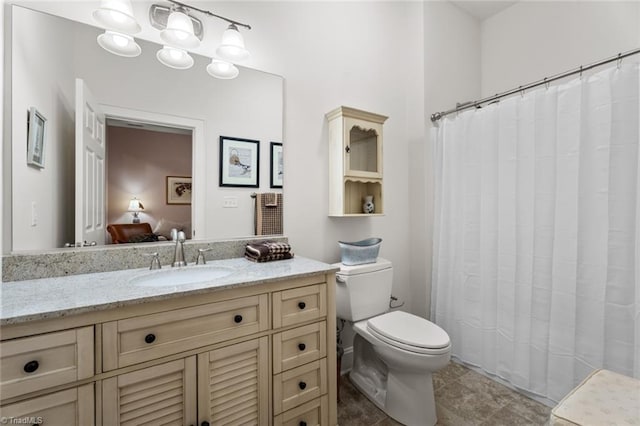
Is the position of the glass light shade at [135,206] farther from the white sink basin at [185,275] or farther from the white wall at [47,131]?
the white sink basin at [185,275]

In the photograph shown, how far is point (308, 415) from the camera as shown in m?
1.32

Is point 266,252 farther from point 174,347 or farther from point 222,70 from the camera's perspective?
point 222,70

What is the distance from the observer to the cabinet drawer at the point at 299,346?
1.22m

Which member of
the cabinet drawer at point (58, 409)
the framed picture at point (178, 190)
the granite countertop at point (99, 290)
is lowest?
the cabinet drawer at point (58, 409)

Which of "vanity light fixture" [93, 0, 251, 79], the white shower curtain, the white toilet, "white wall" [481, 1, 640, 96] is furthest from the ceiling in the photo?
the white toilet

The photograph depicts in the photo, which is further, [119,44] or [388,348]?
[388,348]

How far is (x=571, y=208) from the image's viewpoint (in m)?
1.57

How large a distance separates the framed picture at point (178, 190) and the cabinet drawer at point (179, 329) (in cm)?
68

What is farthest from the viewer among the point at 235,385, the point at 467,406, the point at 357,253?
the point at 357,253

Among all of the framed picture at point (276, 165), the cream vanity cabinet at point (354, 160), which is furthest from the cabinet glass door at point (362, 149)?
the framed picture at point (276, 165)

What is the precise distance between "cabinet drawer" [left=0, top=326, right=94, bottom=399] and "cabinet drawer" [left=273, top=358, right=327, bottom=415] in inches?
27.0

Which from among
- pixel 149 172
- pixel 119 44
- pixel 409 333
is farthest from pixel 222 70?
pixel 409 333

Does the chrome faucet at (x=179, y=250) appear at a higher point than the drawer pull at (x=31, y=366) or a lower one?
higher

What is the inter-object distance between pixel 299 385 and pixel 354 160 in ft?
4.49
